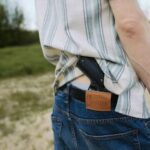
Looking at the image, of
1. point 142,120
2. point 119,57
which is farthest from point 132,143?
point 119,57

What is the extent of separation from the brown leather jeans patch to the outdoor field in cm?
332

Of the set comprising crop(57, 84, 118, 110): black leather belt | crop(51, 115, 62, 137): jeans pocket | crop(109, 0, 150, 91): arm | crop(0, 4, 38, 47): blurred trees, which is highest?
crop(109, 0, 150, 91): arm

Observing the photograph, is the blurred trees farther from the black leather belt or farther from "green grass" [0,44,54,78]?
the black leather belt

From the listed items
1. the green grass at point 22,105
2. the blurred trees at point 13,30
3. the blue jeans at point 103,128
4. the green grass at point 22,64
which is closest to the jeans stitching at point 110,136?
the blue jeans at point 103,128

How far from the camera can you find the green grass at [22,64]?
12.8 metres

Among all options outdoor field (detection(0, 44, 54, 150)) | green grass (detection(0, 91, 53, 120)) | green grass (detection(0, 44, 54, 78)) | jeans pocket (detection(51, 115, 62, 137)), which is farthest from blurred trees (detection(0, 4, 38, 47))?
jeans pocket (detection(51, 115, 62, 137))

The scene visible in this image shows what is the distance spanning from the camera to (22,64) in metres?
14.1

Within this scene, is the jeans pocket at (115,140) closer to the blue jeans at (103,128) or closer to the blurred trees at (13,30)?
the blue jeans at (103,128)

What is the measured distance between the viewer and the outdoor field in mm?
4773

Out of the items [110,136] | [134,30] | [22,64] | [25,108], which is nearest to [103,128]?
[110,136]

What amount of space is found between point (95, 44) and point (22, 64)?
42.7 ft

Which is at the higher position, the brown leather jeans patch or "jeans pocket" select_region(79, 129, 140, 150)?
the brown leather jeans patch

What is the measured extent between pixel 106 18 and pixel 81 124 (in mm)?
266

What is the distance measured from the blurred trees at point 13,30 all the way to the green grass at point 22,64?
864 centimetres
